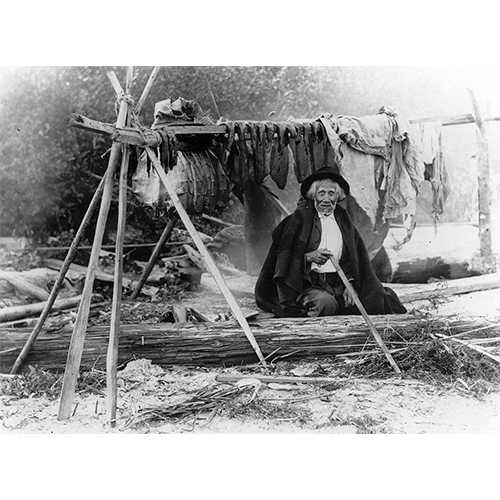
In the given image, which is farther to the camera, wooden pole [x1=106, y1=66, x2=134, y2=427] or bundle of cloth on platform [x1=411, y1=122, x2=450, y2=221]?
bundle of cloth on platform [x1=411, y1=122, x2=450, y2=221]

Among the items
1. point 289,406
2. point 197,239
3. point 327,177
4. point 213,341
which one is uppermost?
point 327,177

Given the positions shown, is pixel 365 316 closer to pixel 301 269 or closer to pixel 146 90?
pixel 301 269

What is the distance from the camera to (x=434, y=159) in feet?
20.2

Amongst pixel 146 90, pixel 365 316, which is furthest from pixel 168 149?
pixel 365 316

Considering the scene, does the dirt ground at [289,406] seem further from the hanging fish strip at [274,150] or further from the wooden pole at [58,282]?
the hanging fish strip at [274,150]

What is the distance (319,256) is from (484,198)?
5.08ft

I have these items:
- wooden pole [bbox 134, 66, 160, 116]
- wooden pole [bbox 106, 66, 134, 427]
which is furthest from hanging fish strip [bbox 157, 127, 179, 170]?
wooden pole [bbox 106, 66, 134, 427]

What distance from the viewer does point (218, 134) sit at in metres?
5.83

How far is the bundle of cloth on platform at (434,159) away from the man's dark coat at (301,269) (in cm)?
78

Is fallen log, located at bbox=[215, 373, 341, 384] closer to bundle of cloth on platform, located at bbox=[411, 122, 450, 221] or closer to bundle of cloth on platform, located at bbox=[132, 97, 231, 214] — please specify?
bundle of cloth on platform, located at bbox=[132, 97, 231, 214]

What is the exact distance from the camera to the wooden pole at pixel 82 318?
17.2 ft

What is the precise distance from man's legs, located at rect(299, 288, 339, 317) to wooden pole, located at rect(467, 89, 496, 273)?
1.37m

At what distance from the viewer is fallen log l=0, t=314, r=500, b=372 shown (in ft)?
→ 18.6

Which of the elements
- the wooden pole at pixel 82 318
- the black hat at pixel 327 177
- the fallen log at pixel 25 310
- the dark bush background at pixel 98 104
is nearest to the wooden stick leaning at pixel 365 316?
the black hat at pixel 327 177
